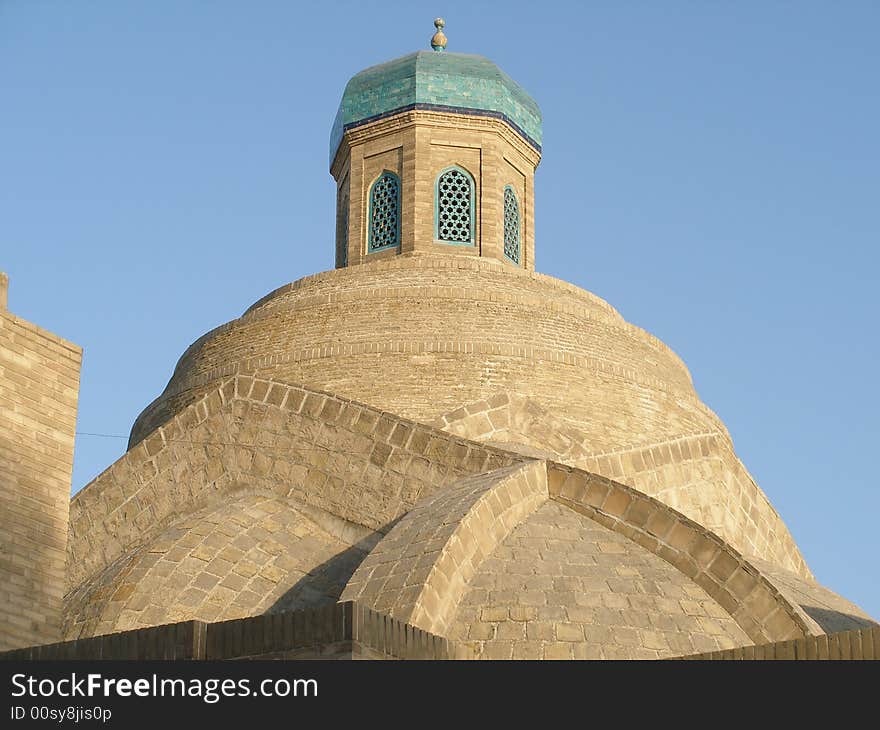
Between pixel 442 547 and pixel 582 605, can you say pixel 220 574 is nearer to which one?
pixel 442 547

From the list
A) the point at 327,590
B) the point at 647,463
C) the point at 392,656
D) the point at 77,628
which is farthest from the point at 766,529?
the point at 392,656

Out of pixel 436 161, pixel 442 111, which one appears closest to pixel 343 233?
pixel 436 161

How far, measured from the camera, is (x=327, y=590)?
1151 centimetres

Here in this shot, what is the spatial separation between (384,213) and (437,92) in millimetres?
1562

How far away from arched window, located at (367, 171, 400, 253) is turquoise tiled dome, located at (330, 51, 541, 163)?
823 mm

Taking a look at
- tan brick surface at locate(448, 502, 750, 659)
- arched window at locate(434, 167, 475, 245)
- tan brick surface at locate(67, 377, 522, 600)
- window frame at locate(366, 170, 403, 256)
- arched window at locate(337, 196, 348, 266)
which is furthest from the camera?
arched window at locate(337, 196, 348, 266)

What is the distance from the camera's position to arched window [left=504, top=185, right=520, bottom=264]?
19.3 meters

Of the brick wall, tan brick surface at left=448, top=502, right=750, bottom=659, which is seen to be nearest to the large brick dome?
tan brick surface at left=448, top=502, right=750, bottom=659

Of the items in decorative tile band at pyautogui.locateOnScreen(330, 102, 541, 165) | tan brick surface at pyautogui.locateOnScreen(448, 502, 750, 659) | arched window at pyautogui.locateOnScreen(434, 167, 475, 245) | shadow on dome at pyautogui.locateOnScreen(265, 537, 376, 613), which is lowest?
tan brick surface at pyautogui.locateOnScreen(448, 502, 750, 659)

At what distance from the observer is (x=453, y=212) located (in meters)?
18.8

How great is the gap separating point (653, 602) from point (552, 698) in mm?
3283

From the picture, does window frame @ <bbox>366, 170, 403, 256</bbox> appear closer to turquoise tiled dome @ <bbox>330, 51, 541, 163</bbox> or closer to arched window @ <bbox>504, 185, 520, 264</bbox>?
turquoise tiled dome @ <bbox>330, 51, 541, 163</bbox>

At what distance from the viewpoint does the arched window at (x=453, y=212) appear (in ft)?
61.5

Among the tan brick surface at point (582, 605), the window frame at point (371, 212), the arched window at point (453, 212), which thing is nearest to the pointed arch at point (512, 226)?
the arched window at point (453, 212)
